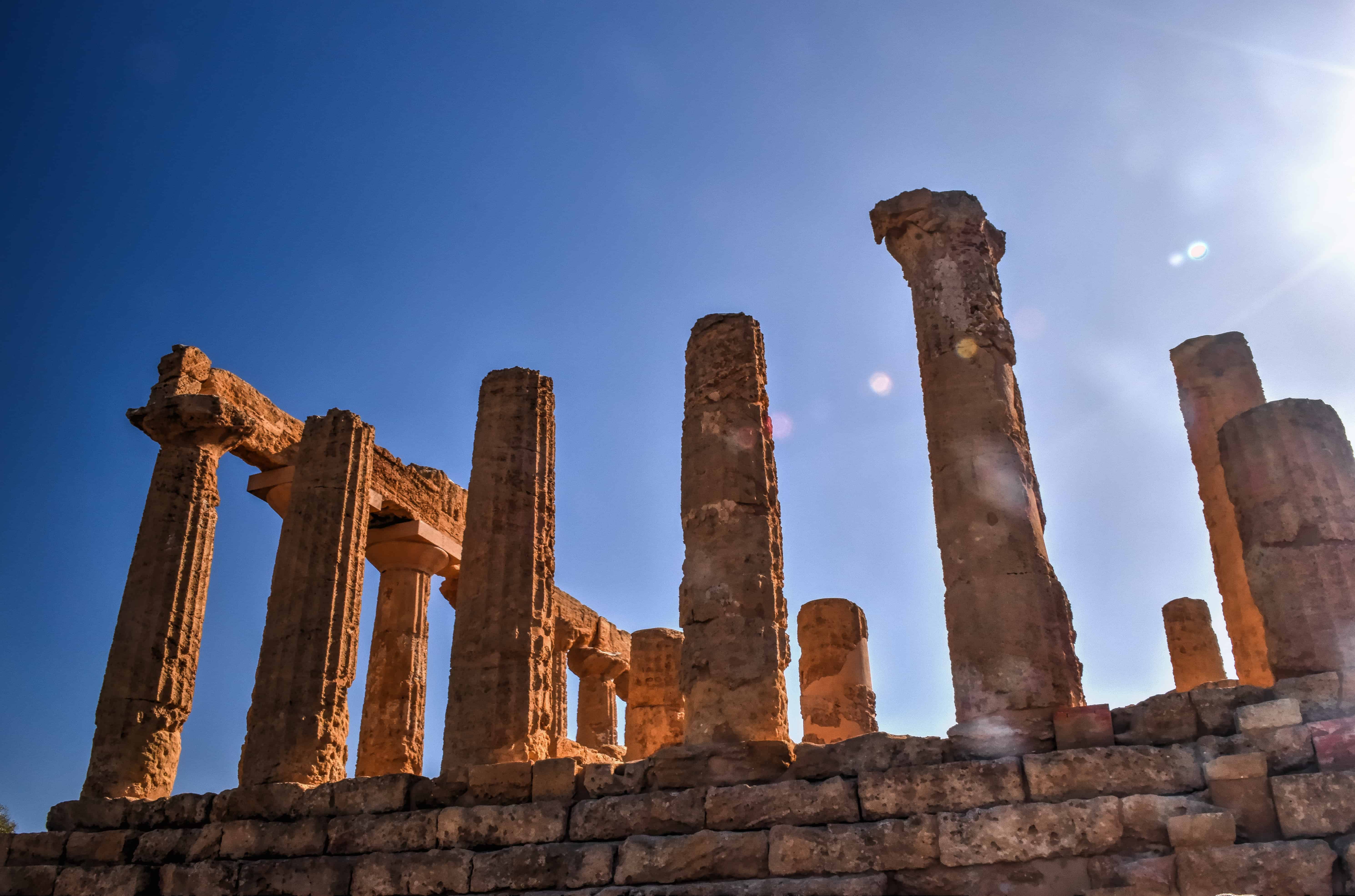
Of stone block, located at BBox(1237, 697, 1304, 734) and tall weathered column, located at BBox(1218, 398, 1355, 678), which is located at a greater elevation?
tall weathered column, located at BBox(1218, 398, 1355, 678)

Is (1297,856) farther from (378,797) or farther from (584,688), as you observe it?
(584,688)

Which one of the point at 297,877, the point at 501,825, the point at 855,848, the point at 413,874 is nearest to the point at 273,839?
the point at 297,877

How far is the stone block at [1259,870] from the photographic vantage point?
24.0 ft

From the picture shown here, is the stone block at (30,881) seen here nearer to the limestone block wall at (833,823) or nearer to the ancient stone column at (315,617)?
the limestone block wall at (833,823)

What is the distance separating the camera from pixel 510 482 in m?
14.1

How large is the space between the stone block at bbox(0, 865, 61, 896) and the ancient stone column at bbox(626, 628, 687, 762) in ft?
36.1

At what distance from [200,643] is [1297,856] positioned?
47.0 feet

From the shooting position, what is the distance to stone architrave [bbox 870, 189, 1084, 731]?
397 inches

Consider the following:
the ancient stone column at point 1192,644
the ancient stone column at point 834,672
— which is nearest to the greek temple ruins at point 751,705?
the ancient stone column at point 1192,644

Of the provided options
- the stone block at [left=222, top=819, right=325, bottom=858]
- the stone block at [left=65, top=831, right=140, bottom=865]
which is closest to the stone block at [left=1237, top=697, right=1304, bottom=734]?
the stone block at [left=222, top=819, right=325, bottom=858]

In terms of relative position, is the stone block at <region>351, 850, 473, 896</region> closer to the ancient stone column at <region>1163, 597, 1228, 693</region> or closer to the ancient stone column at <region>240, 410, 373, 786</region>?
the ancient stone column at <region>240, 410, 373, 786</region>

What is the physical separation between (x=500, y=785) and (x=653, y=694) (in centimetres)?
1135

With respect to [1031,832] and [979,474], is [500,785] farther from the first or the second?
[979,474]

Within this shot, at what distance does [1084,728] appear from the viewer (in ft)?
Result: 30.5
